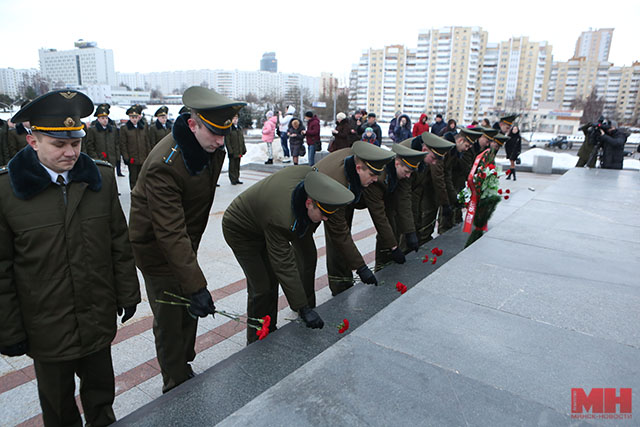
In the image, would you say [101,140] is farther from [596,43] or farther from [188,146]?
[596,43]

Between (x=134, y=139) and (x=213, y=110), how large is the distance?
7.69 m

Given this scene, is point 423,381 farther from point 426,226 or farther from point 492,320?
point 426,226

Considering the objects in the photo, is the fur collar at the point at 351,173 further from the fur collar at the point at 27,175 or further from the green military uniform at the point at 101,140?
the green military uniform at the point at 101,140

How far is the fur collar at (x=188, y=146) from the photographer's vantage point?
246 cm

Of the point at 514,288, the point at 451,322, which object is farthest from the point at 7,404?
the point at 514,288

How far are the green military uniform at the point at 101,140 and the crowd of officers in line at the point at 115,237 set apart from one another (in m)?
7.44

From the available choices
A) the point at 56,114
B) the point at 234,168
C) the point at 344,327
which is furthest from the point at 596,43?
the point at 56,114

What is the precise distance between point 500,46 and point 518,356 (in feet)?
391

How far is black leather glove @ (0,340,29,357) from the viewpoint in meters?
2.02

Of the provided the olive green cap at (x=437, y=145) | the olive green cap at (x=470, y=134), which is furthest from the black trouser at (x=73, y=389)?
the olive green cap at (x=470, y=134)

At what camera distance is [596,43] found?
147375 mm

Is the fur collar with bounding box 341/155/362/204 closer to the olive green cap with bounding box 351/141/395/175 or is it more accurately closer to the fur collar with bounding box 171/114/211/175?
the olive green cap with bounding box 351/141/395/175

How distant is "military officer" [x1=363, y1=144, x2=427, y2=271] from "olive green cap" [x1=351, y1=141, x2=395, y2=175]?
1.28 feet

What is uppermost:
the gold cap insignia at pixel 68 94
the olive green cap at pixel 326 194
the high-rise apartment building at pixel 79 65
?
Answer: the high-rise apartment building at pixel 79 65
